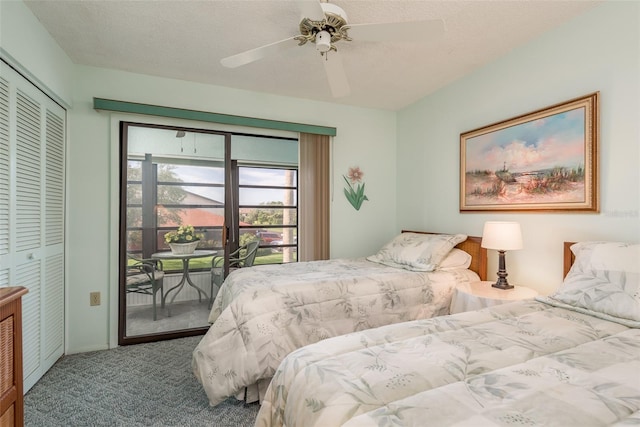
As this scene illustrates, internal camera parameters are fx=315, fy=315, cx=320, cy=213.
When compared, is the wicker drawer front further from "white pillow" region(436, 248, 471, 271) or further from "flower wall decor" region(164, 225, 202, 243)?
"white pillow" region(436, 248, 471, 271)

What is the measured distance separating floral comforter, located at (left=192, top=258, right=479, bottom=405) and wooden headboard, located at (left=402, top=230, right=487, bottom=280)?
9 centimetres

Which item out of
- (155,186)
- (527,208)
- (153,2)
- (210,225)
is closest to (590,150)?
(527,208)

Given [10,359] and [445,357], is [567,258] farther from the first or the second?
[10,359]

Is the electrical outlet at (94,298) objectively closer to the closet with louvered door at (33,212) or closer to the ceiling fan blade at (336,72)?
the closet with louvered door at (33,212)

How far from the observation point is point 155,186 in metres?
2.92

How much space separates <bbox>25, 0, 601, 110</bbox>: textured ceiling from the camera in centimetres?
193

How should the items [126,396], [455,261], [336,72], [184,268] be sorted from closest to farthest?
[126,396] → [336,72] → [455,261] → [184,268]

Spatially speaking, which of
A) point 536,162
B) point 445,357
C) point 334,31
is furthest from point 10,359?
point 536,162

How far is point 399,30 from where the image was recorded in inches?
65.9

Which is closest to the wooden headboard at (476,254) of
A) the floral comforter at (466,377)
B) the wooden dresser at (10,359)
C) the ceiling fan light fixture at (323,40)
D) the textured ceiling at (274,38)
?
the floral comforter at (466,377)

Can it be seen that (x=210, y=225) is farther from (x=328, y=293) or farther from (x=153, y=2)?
(x=153, y=2)

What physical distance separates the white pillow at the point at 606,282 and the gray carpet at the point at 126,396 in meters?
1.83

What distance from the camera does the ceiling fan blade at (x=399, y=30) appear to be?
1.59 metres

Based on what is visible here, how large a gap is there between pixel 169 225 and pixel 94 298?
850 millimetres
